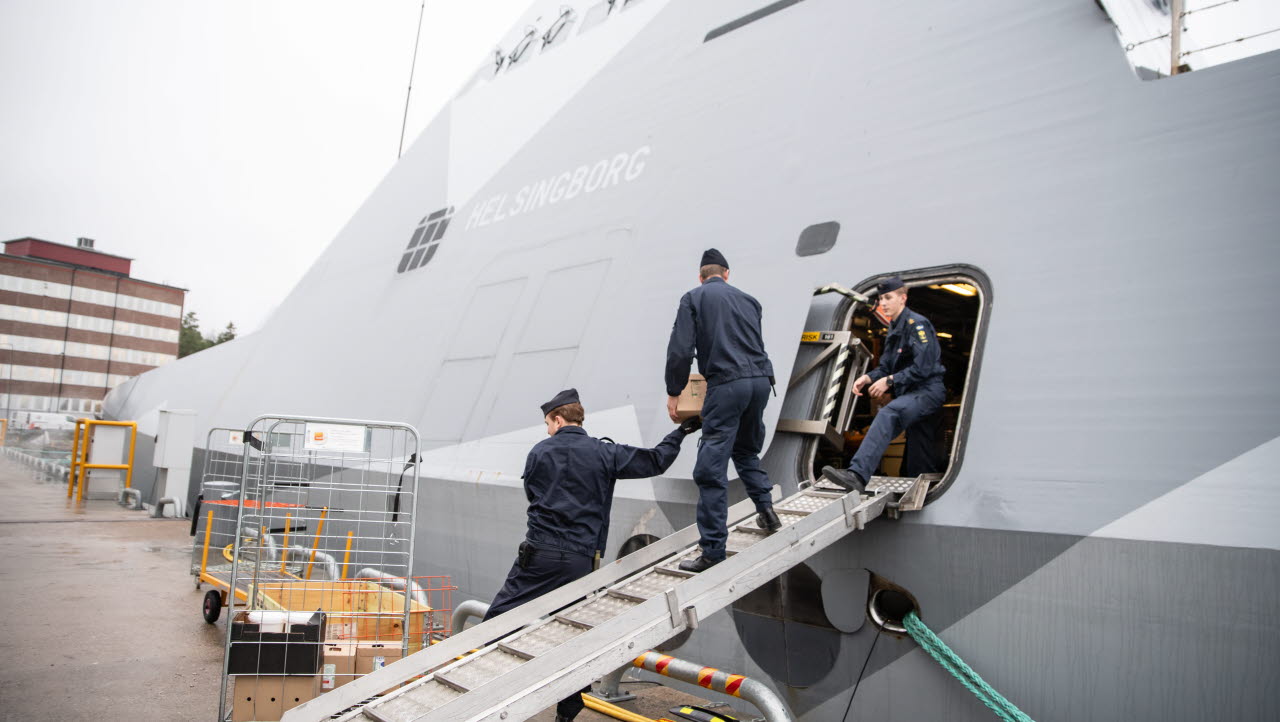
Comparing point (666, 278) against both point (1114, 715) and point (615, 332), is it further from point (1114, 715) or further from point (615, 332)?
point (1114, 715)

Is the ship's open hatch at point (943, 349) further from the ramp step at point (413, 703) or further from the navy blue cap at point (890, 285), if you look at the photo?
the ramp step at point (413, 703)

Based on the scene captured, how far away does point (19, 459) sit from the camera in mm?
30781

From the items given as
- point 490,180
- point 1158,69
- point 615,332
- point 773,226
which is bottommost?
point 615,332

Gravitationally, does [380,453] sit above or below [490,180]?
below

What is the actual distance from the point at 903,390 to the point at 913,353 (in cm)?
18

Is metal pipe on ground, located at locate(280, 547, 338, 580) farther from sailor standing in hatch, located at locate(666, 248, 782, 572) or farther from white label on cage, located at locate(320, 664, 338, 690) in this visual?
sailor standing in hatch, located at locate(666, 248, 782, 572)

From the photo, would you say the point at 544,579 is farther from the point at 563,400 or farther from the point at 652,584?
the point at 563,400

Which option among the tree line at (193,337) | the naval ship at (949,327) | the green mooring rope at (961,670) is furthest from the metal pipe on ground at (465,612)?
the tree line at (193,337)

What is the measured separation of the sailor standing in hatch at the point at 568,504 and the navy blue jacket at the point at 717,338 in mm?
386

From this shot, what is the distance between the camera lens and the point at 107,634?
6.46m

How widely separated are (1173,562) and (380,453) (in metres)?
6.47

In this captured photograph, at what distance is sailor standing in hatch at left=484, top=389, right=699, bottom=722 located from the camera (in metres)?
4.02

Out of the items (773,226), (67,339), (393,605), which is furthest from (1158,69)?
(67,339)

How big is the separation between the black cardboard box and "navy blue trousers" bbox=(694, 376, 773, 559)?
2.11m
